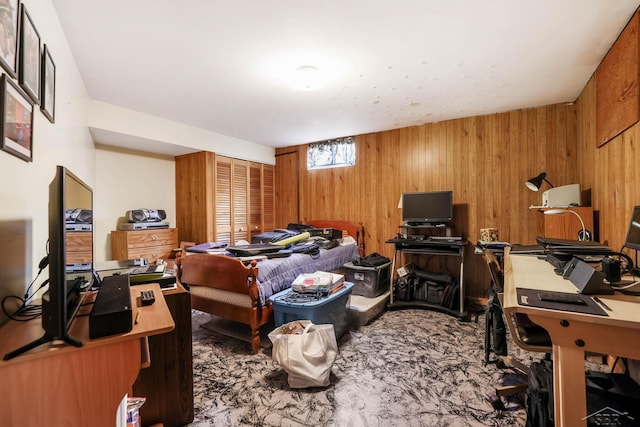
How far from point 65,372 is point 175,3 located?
1816 mm

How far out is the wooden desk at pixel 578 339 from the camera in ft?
3.22

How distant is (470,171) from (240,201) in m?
3.33

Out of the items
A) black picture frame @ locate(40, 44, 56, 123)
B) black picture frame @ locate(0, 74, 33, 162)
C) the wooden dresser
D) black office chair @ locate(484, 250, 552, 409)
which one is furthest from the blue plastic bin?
the wooden dresser

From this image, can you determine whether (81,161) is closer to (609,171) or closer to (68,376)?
(68,376)

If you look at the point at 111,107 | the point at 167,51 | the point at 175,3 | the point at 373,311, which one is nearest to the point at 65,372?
the point at 175,3

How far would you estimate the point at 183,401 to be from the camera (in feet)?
5.20

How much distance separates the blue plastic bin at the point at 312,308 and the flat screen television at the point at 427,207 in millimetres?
1517

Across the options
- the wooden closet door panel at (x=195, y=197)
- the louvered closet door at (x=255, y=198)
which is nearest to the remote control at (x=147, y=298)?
the wooden closet door panel at (x=195, y=197)

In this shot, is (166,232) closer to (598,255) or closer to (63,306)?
(63,306)

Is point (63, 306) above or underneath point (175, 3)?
underneath

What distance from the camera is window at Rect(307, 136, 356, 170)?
446 cm

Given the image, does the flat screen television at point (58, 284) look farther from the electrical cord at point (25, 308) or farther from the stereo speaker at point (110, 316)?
the electrical cord at point (25, 308)

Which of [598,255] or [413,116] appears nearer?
[598,255]

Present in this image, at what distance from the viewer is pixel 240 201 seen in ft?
15.1
